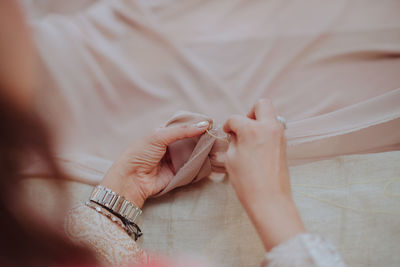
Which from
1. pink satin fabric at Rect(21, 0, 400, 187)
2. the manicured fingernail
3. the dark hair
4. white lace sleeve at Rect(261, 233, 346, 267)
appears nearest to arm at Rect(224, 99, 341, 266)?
white lace sleeve at Rect(261, 233, 346, 267)

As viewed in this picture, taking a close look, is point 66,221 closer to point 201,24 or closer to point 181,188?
point 181,188

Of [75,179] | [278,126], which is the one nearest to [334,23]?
[278,126]

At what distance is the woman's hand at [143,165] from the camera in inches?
34.9

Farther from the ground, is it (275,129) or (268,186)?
(275,129)

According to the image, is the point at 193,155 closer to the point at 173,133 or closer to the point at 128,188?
the point at 173,133

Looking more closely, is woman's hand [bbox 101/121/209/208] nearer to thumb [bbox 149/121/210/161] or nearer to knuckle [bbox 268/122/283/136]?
thumb [bbox 149/121/210/161]

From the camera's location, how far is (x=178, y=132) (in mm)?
883

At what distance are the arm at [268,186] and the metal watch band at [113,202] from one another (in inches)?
11.9

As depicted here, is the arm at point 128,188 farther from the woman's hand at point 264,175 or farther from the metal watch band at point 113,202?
the woman's hand at point 264,175

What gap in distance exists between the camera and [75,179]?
3.23ft

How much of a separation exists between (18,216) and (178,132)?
44cm

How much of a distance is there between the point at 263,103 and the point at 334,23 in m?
0.50

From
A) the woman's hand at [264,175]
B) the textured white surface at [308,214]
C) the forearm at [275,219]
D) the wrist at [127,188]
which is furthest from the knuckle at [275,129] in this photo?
the wrist at [127,188]

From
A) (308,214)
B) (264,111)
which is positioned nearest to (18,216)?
(264,111)
